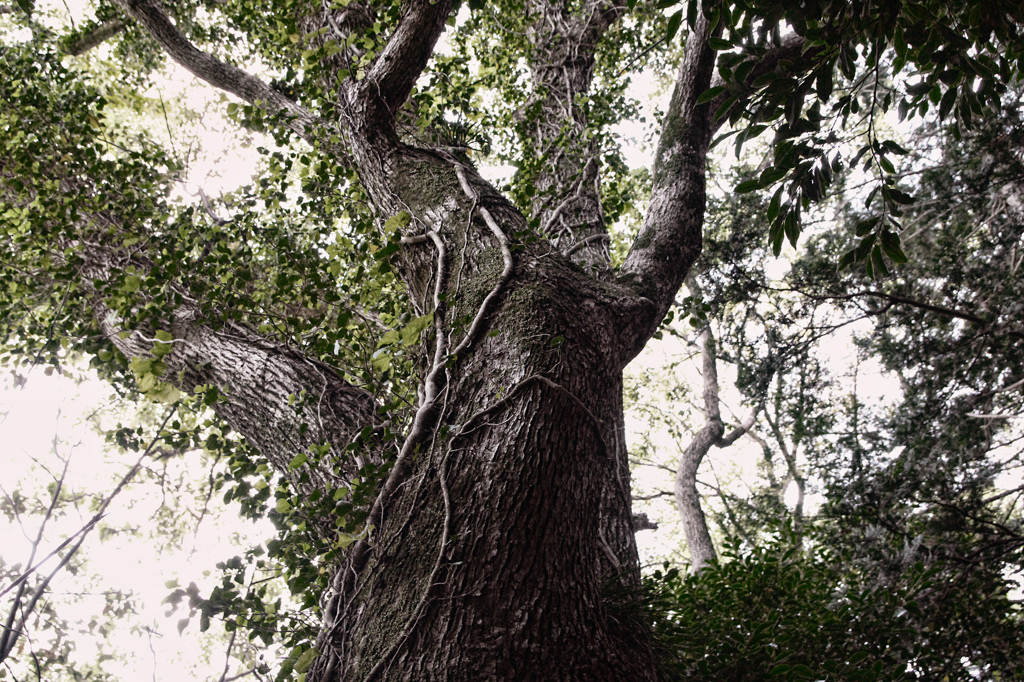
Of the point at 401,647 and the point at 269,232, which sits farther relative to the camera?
the point at 269,232

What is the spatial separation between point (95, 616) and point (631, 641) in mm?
3125

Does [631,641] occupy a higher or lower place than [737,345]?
lower

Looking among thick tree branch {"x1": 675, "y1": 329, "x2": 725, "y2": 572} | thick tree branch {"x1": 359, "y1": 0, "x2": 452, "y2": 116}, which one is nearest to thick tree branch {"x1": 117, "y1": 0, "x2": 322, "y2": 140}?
thick tree branch {"x1": 359, "y1": 0, "x2": 452, "y2": 116}

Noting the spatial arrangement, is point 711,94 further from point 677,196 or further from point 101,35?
point 101,35

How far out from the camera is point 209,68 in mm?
4535

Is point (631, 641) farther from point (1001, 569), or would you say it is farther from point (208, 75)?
point (208, 75)

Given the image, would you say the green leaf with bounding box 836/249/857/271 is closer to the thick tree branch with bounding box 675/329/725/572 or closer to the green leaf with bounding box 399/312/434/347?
the green leaf with bounding box 399/312/434/347

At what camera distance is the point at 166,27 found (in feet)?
14.5

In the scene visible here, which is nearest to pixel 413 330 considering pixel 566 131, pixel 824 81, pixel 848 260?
pixel 824 81

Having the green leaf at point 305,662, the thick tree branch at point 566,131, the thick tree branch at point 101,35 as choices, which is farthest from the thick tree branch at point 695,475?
the thick tree branch at point 101,35

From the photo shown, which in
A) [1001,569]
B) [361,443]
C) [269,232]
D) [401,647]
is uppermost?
[269,232]

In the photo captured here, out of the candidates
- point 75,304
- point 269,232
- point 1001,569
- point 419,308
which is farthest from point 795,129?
point 75,304

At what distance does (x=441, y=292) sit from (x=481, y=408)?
0.66m

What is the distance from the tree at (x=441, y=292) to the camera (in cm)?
159
